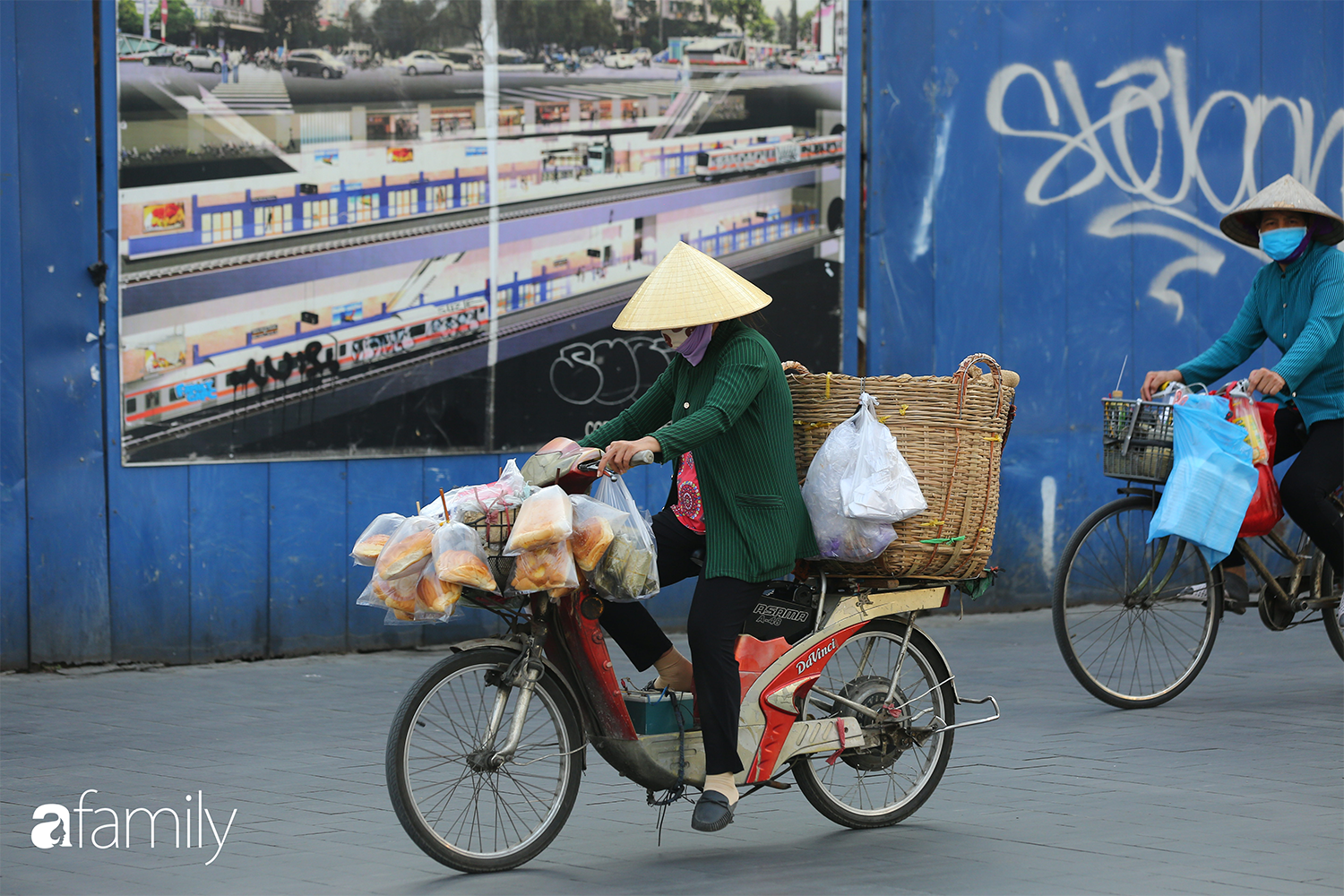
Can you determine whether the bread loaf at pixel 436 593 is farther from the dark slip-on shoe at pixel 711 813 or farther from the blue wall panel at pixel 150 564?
the blue wall panel at pixel 150 564

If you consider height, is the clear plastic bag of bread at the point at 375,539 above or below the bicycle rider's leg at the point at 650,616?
above

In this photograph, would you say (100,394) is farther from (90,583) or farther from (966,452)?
(966,452)

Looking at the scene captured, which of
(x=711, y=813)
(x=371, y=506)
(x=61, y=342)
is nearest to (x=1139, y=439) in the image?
(x=711, y=813)

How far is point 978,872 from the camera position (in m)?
4.50

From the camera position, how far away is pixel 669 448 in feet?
14.4

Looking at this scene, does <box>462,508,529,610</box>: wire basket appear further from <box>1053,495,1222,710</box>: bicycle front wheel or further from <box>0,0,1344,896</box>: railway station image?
<box>1053,495,1222,710</box>: bicycle front wheel

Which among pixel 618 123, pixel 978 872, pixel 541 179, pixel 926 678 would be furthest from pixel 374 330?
pixel 978 872

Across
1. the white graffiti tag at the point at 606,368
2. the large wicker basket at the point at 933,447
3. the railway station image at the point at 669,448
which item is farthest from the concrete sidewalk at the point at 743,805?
the white graffiti tag at the point at 606,368

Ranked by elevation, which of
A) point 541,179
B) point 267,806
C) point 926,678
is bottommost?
point 267,806

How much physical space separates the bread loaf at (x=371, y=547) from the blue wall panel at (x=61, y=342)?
12.3 ft

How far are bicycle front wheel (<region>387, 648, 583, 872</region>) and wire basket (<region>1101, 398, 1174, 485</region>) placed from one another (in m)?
3.08

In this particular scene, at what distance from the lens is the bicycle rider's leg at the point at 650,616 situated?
4.72 m

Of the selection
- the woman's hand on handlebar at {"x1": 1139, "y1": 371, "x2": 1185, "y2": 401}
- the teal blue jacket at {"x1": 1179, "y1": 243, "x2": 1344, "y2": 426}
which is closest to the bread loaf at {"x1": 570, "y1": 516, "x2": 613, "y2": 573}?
the woman's hand on handlebar at {"x1": 1139, "y1": 371, "x2": 1185, "y2": 401}

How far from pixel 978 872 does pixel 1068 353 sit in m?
5.81
